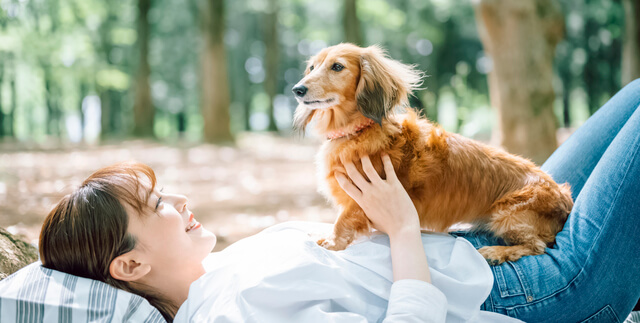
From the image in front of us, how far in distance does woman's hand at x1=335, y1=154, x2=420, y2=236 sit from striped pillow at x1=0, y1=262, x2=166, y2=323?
98 centimetres

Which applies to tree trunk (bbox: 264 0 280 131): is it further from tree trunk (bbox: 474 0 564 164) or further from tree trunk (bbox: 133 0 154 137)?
tree trunk (bbox: 474 0 564 164)

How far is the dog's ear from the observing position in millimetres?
2527

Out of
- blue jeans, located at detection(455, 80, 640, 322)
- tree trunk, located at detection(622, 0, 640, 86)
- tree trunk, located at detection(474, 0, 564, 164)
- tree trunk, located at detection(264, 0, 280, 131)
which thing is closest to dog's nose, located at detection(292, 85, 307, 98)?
blue jeans, located at detection(455, 80, 640, 322)

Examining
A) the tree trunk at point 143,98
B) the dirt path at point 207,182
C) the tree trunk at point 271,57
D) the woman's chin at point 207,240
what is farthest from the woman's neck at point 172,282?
the tree trunk at point 271,57

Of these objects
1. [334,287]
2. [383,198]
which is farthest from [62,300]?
[383,198]

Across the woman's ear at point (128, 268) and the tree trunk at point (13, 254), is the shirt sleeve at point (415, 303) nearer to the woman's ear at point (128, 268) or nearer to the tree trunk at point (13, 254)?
the woman's ear at point (128, 268)

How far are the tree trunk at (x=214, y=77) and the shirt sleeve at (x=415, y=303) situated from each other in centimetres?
1177

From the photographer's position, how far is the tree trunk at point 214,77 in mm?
12805

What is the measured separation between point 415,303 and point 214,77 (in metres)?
12.1

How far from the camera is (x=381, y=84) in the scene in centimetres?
261

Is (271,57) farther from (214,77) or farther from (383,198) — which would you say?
(383,198)

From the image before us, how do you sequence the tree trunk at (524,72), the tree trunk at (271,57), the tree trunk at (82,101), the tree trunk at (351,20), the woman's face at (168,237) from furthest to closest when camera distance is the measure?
the tree trunk at (82,101), the tree trunk at (271,57), the tree trunk at (351,20), the tree trunk at (524,72), the woman's face at (168,237)

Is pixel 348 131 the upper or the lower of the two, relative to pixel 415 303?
upper

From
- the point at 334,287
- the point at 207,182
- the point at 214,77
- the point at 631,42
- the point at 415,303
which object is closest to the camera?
the point at 415,303
